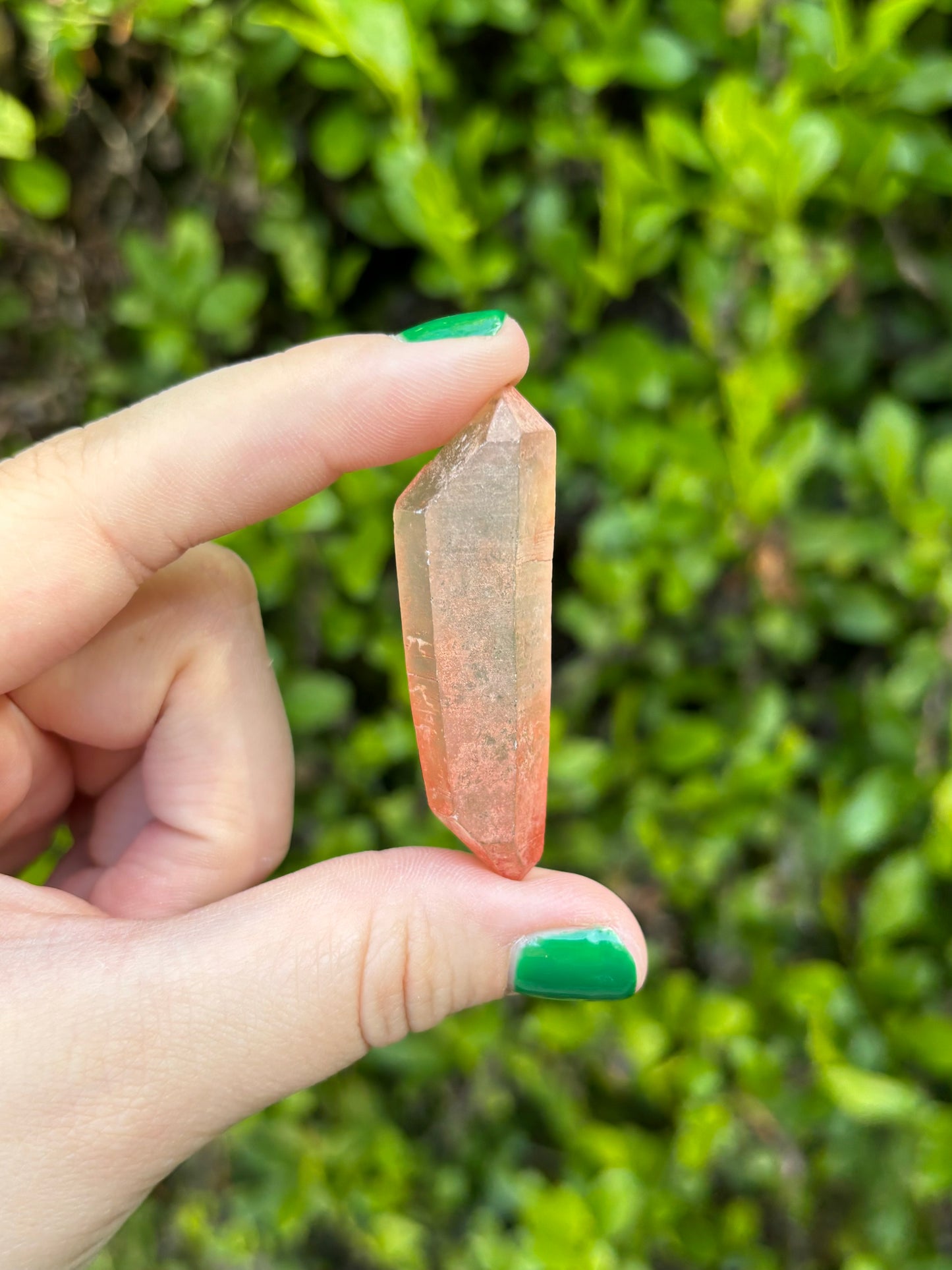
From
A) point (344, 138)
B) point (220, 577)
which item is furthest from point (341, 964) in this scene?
point (344, 138)

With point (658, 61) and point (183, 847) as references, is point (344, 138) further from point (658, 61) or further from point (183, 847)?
point (183, 847)

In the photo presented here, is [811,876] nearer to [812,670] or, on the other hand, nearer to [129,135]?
[812,670]

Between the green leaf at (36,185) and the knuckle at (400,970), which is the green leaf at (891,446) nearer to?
the knuckle at (400,970)

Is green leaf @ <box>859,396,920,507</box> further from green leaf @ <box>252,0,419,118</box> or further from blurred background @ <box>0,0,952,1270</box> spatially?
green leaf @ <box>252,0,419,118</box>

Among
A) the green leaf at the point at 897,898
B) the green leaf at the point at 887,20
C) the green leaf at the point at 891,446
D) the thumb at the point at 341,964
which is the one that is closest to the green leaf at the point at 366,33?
the green leaf at the point at 887,20

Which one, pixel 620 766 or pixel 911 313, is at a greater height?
pixel 911 313

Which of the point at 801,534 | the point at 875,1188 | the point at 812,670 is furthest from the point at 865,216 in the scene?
the point at 875,1188
